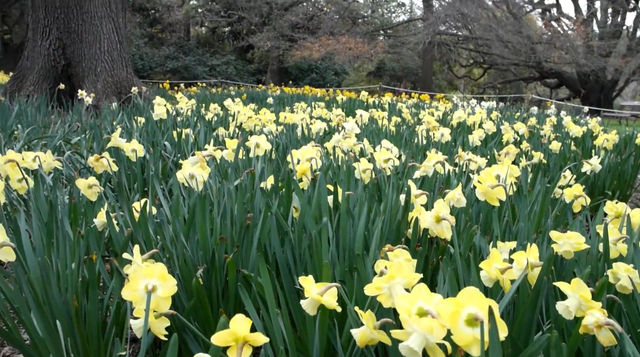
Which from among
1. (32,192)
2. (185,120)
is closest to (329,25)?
(185,120)

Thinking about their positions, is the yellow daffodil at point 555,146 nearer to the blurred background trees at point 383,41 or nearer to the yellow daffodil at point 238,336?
the yellow daffodil at point 238,336

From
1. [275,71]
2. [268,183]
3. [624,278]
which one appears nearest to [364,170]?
[268,183]

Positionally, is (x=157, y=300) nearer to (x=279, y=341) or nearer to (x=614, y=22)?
(x=279, y=341)

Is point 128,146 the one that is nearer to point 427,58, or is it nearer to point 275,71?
point 427,58

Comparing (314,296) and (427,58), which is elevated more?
(427,58)

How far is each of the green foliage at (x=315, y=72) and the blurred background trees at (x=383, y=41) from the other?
39 mm

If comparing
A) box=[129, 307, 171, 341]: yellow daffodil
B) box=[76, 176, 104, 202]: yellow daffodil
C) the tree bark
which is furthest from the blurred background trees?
box=[129, 307, 171, 341]: yellow daffodil

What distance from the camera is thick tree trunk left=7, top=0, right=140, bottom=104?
5203 millimetres

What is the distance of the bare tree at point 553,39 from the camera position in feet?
46.8

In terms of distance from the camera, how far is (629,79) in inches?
634

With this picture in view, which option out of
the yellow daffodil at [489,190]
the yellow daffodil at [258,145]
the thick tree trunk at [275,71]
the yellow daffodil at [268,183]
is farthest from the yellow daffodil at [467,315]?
the thick tree trunk at [275,71]

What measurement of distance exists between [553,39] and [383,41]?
4.68 m

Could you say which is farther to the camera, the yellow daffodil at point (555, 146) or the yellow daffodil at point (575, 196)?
the yellow daffodil at point (555, 146)

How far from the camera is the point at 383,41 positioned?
16.3m
